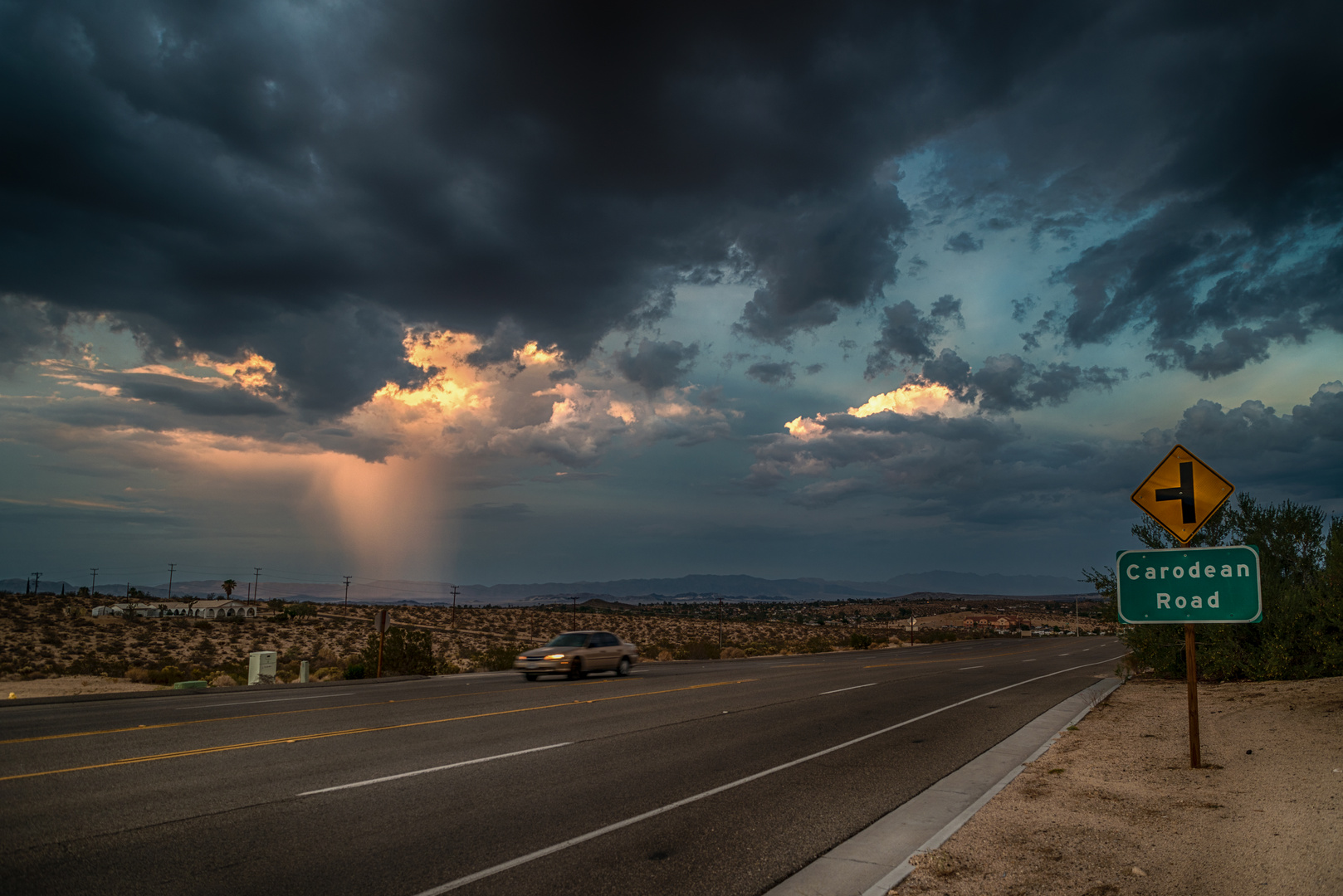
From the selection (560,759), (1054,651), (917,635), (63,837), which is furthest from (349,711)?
(917,635)

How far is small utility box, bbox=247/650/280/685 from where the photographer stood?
25.0 m

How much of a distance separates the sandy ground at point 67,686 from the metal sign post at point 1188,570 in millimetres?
26578

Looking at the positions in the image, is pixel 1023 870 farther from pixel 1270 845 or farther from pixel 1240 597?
pixel 1240 597

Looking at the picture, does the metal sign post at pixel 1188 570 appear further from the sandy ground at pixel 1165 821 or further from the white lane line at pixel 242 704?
the white lane line at pixel 242 704

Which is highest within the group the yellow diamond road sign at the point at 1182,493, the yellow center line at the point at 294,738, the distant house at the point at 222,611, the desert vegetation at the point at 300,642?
the yellow diamond road sign at the point at 1182,493

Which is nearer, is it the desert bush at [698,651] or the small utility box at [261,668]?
the small utility box at [261,668]

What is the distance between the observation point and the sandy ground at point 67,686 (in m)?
24.5

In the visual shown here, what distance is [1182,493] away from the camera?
31.2 feet

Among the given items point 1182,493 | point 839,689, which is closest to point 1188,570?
point 1182,493

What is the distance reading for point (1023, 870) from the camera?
5793 millimetres

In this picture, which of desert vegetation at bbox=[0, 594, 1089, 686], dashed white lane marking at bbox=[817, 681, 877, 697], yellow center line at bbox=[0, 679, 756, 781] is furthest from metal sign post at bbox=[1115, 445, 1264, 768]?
desert vegetation at bbox=[0, 594, 1089, 686]

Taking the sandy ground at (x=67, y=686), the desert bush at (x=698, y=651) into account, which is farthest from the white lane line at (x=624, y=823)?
the desert bush at (x=698, y=651)

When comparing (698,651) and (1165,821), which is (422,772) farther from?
(698,651)

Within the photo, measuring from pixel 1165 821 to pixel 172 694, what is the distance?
22.6 m
